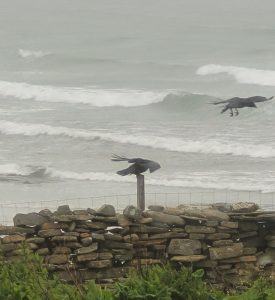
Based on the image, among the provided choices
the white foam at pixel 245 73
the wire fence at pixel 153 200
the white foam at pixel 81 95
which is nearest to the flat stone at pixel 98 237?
the wire fence at pixel 153 200

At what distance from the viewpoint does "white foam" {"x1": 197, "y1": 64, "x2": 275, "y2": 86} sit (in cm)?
4430

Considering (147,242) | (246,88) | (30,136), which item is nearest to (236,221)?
(147,242)

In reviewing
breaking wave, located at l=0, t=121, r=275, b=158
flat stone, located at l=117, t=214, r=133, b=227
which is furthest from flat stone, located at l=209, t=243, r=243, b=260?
breaking wave, located at l=0, t=121, r=275, b=158

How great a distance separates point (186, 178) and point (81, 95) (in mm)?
18193

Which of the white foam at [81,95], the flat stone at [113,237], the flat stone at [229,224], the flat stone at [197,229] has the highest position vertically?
the white foam at [81,95]

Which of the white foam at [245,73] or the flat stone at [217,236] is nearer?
the flat stone at [217,236]

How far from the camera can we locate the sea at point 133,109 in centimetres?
2288

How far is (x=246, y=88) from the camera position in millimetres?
43219

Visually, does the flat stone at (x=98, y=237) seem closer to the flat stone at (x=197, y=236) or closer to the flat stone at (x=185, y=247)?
the flat stone at (x=185, y=247)

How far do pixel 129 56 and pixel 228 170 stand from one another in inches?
1270

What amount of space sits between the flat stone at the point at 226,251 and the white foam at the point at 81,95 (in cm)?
2708

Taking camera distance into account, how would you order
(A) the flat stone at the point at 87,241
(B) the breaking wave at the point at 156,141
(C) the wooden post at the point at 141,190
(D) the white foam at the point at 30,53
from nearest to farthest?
(A) the flat stone at the point at 87,241 → (C) the wooden post at the point at 141,190 → (B) the breaking wave at the point at 156,141 → (D) the white foam at the point at 30,53

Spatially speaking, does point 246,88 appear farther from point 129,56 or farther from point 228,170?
point 228,170

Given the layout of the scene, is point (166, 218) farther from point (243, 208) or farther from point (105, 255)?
point (243, 208)
